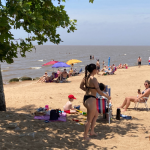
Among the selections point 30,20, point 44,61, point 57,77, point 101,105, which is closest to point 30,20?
point 30,20

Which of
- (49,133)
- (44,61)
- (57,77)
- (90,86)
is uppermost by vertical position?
(44,61)

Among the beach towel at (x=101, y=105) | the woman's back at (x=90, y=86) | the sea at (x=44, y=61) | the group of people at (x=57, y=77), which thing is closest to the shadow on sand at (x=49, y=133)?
the beach towel at (x=101, y=105)

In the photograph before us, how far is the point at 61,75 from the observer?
53.1 feet

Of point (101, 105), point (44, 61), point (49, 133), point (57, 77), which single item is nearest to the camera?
point (49, 133)

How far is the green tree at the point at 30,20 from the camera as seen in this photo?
121 inches

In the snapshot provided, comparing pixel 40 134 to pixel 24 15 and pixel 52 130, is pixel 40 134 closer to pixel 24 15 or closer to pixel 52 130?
pixel 52 130

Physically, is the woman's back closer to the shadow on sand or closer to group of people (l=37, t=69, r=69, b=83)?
the shadow on sand

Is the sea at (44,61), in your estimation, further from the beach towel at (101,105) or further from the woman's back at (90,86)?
the beach towel at (101,105)

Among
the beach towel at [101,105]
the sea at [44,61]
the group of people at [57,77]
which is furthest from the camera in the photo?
the sea at [44,61]

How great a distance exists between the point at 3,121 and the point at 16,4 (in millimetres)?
3315

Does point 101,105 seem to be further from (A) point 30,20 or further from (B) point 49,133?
(A) point 30,20

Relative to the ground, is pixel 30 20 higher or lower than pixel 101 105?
higher

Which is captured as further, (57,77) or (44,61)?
(44,61)

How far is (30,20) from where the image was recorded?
11.1 feet
